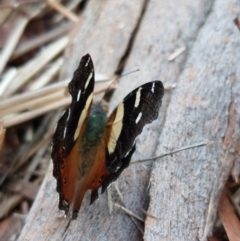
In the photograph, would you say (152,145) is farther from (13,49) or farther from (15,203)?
(13,49)

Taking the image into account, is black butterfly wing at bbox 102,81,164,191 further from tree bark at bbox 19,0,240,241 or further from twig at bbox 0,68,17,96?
twig at bbox 0,68,17,96

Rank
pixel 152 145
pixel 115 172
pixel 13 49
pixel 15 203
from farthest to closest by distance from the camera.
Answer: pixel 13 49 → pixel 15 203 → pixel 152 145 → pixel 115 172

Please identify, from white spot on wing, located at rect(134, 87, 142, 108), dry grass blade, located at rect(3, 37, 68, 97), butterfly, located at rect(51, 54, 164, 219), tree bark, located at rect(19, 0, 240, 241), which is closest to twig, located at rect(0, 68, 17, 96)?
dry grass blade, located at rect(3, 37, 68, 97)

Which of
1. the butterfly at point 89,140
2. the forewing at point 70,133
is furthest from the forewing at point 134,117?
the forewing at point 70,133

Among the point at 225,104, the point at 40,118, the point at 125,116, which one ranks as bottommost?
the point at 225,104

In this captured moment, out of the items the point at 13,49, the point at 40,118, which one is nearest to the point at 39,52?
the point at 13,49

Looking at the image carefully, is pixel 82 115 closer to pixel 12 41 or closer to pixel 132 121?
pixel 132 121
